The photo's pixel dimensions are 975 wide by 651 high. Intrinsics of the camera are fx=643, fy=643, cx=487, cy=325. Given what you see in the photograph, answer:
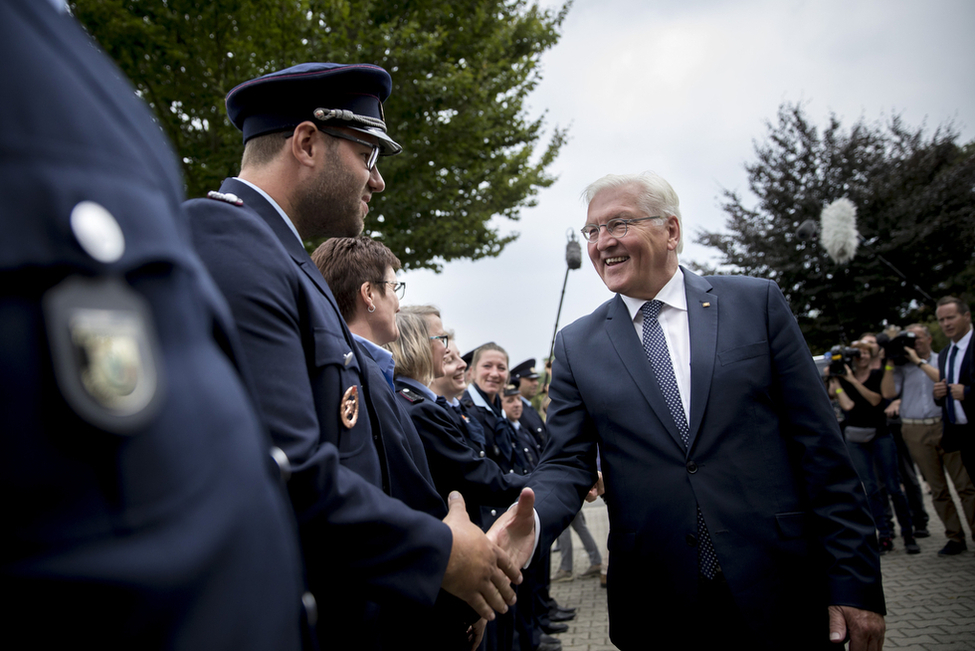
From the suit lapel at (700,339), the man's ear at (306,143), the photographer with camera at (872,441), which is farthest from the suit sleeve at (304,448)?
the photographer with camera at (872,441)

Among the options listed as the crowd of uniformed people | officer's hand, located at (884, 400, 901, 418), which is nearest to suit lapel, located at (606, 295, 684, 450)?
the crowd of uniformed people

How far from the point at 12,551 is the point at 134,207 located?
311 millimetres

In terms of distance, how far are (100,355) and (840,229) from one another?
1757 cm

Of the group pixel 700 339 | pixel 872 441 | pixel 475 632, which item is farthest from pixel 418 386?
pixel 872 441

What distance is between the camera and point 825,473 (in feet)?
7.85

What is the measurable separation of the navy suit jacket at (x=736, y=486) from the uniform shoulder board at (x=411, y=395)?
96 centimetres

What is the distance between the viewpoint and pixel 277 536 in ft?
2.28

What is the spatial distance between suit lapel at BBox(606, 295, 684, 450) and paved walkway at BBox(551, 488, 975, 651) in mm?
3854

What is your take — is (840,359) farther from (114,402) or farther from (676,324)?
(114,402)

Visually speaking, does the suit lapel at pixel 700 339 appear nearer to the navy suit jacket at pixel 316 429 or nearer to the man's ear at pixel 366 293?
the navy suit jacket at pixel 316 429

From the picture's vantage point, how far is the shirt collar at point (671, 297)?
280 centimetres

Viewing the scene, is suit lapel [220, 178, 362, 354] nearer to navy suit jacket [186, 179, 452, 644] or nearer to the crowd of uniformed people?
navy suit jacket [186, 179, 452, 644]

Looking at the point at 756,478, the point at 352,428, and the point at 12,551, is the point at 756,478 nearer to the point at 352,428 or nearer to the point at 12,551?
the point at 352,428

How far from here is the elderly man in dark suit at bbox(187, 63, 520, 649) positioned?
1317 millimetres
